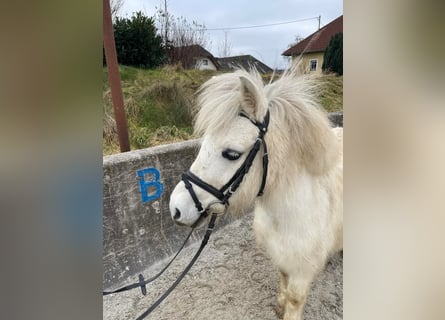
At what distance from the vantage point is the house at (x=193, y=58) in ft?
3.99

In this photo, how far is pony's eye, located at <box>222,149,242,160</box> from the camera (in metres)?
0.88

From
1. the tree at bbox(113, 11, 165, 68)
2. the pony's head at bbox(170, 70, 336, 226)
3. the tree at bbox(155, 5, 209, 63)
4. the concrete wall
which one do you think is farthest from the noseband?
the concrete wall

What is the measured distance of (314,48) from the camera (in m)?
0.87

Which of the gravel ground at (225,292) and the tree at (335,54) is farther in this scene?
the gravel ground at (225,292)

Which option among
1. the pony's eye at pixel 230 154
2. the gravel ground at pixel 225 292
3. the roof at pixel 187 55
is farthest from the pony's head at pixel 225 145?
the gravel ground at pixel 225 292

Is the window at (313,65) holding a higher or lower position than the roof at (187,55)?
lower

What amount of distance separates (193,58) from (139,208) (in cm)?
86

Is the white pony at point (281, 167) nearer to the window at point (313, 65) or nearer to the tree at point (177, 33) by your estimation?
the window at point (313, 65)

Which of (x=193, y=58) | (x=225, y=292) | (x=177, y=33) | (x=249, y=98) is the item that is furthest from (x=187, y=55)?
(x=225, y=292)

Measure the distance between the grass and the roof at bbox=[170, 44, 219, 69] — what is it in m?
0.04

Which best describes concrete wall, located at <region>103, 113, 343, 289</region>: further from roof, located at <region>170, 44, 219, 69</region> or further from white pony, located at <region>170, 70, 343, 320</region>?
white pony, located at <region>170, 70, 343, 320</region>

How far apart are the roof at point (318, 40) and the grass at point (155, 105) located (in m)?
0.39

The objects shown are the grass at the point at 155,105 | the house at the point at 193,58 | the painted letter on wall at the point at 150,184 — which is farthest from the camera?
the painted letter on wall at the point at 150,184
